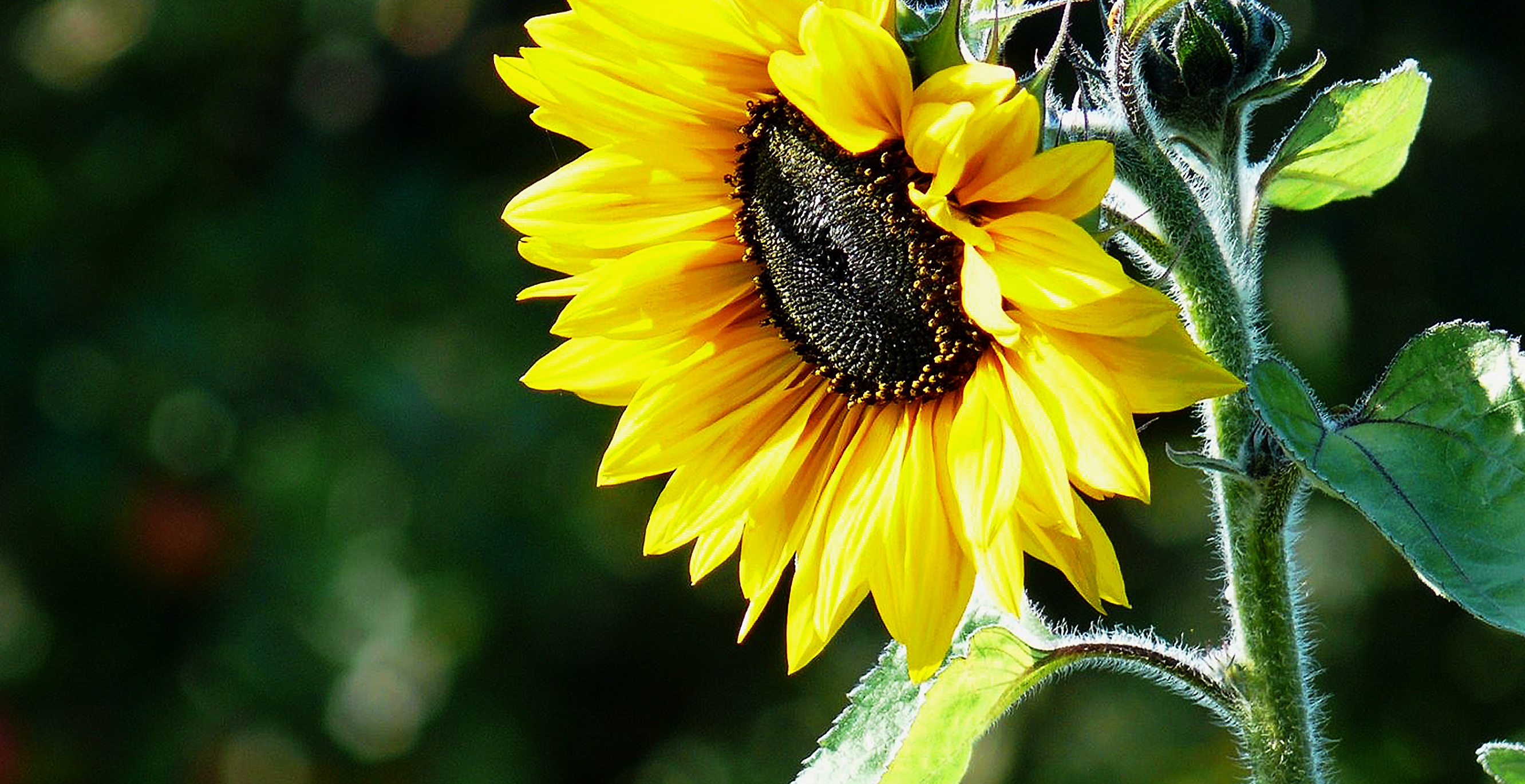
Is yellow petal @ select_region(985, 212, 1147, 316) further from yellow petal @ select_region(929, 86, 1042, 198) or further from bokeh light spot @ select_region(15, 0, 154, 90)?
bokeh light spot @ select_region(15, 0, 154, 90)

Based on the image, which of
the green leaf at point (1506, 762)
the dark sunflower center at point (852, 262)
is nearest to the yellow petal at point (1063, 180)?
the dark sunflower center at point (852, 262)

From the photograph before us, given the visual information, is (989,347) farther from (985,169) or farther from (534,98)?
(534,98)

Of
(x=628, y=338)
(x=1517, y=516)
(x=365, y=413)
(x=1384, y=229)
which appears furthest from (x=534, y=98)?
(x=1384, y=229)

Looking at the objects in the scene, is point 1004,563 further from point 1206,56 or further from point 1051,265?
point 1206,56

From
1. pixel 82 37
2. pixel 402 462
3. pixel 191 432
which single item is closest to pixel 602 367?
pixel 402 462

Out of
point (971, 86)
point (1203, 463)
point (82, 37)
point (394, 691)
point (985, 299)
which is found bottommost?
point (394, 691)

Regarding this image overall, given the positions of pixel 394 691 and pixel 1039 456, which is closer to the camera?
pixel 1039 456
